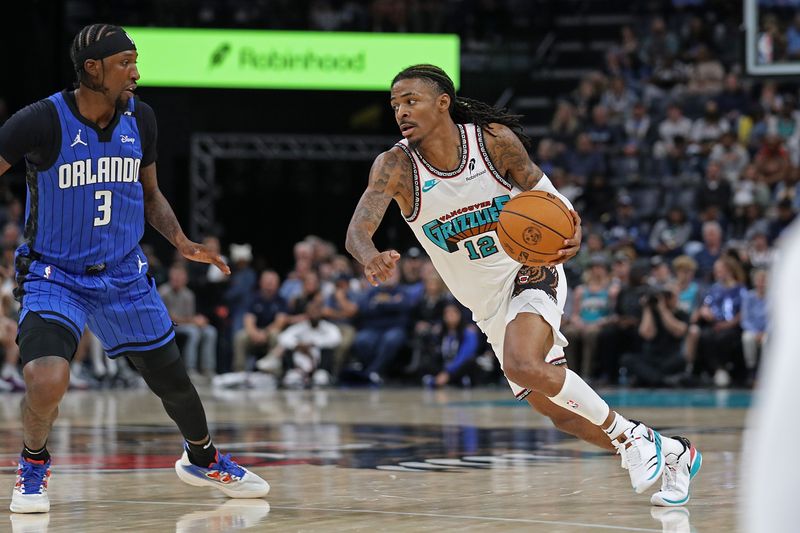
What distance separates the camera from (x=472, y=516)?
4562mm

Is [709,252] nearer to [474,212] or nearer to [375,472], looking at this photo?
[375,472]

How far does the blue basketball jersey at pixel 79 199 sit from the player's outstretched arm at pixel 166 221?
284mm

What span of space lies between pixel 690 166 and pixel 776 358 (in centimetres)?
1677

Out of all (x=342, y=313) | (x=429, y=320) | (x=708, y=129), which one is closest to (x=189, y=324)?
(x=342, y=313)

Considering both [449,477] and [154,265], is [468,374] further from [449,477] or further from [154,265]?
[449,477]

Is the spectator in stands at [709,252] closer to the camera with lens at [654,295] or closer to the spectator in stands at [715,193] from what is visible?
the spectator in stands at [715,193]

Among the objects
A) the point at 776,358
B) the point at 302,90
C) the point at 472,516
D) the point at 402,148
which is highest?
the point at 302,90

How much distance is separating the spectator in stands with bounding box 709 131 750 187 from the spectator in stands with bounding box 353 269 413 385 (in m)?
4.94

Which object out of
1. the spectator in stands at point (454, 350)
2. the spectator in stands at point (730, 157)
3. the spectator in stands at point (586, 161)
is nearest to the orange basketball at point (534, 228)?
the spectator in stands at point (454, 350)

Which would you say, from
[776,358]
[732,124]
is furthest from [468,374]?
[776,358]

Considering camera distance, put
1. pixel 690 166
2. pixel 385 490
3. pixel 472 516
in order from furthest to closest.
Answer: pixel 690 166
pixel 385 490
pixel 472 516

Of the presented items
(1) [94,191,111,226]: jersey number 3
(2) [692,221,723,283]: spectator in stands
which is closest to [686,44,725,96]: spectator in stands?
(2) [692,221,723,283]: spectator in stands

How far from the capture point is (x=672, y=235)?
16.2 metres

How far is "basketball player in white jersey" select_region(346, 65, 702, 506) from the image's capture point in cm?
514
